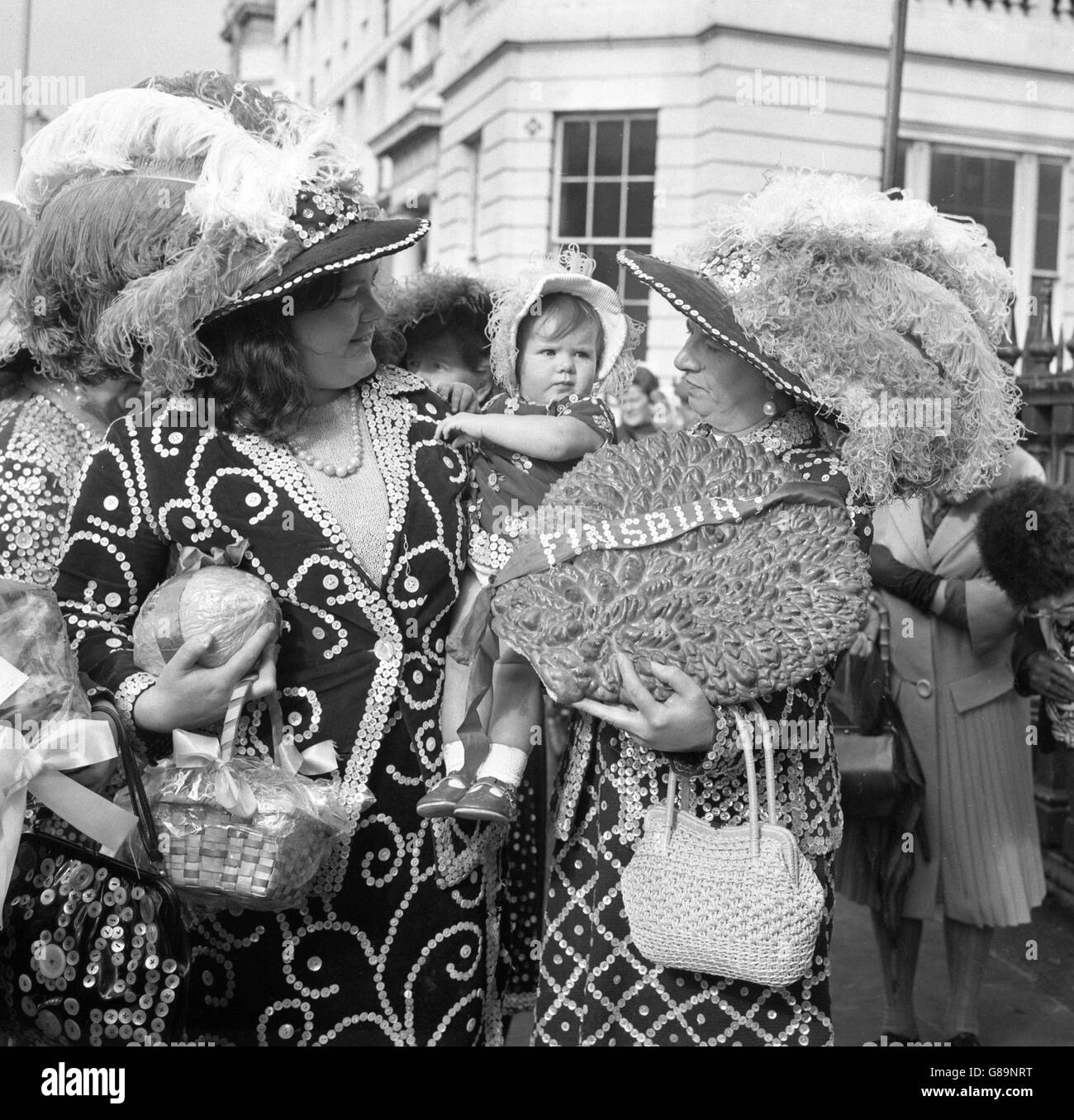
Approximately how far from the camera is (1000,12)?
9570mm

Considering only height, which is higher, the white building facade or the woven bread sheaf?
the white building facade

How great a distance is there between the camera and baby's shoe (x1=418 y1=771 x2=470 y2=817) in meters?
2.35

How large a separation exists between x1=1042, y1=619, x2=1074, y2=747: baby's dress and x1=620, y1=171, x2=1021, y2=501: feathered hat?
1.42 metres

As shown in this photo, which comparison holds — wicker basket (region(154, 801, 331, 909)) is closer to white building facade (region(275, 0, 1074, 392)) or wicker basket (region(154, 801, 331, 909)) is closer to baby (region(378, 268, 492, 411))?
baby (region(378, 268, 492, 411))

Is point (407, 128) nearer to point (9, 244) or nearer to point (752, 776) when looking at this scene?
point (9, 244)

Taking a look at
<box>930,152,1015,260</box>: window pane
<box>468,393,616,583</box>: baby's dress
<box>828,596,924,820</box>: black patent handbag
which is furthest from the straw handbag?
<box>930,152,1015,260</box>: window pane

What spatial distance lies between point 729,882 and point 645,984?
0.37 metres

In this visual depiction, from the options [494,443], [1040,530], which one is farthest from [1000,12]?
[494,443]

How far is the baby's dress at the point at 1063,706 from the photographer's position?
3625 mm

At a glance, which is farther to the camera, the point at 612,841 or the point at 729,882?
the point at 612,841

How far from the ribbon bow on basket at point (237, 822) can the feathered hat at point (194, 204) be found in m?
0.67

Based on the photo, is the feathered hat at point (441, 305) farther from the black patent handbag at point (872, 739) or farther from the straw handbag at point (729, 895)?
the straw handbag at point (729, 895)

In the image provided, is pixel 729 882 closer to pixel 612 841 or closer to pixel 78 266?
pixel 612 841

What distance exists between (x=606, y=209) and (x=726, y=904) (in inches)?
312
